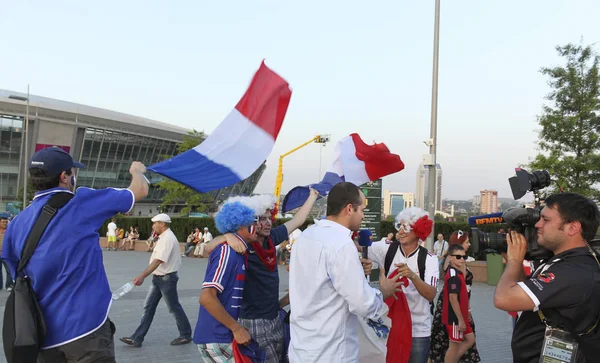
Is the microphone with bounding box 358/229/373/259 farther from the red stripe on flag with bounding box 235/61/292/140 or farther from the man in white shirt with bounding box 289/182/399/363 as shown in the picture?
the man in white shirt with bounding box 289/182/399/363

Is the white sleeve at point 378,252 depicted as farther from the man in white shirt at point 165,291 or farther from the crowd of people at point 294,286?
the man in white shirt at point 165,291

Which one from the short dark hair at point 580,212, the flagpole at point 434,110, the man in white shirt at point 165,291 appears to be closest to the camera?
the short dark hair at point 580,212

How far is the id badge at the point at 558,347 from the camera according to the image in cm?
247

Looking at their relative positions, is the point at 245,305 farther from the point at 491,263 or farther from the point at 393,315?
the point at 491,263

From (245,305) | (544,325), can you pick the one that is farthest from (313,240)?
(544,325)

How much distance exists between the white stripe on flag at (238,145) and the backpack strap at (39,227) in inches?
72.8

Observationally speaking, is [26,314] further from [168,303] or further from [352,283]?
[168,303]

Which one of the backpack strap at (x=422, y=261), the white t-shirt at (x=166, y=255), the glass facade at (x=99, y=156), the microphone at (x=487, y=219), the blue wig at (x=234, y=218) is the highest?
the glass facade at (x=99, y=156)

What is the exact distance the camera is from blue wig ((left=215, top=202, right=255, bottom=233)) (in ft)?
12.4

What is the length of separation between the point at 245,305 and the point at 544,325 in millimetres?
2037

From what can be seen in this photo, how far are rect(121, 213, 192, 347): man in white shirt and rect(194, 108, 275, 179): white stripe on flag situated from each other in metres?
3.18

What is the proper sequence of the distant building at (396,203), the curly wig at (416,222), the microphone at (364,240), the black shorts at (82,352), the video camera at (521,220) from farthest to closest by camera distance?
1. the distant building at (396,203)
2. the microphone at (364,240)
3. the curly wig at (416,222)
4. the black shorts at (82,352)
5. the video camera at (521,220)

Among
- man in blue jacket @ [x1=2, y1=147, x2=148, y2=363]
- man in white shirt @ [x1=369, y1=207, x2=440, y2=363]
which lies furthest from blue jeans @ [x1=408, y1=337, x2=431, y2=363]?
man in blue jacket @ [x1=2, y1=147, x2=148, y2=363]

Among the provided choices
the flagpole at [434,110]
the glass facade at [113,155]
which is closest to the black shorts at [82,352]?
the flagpole at [434,110]
